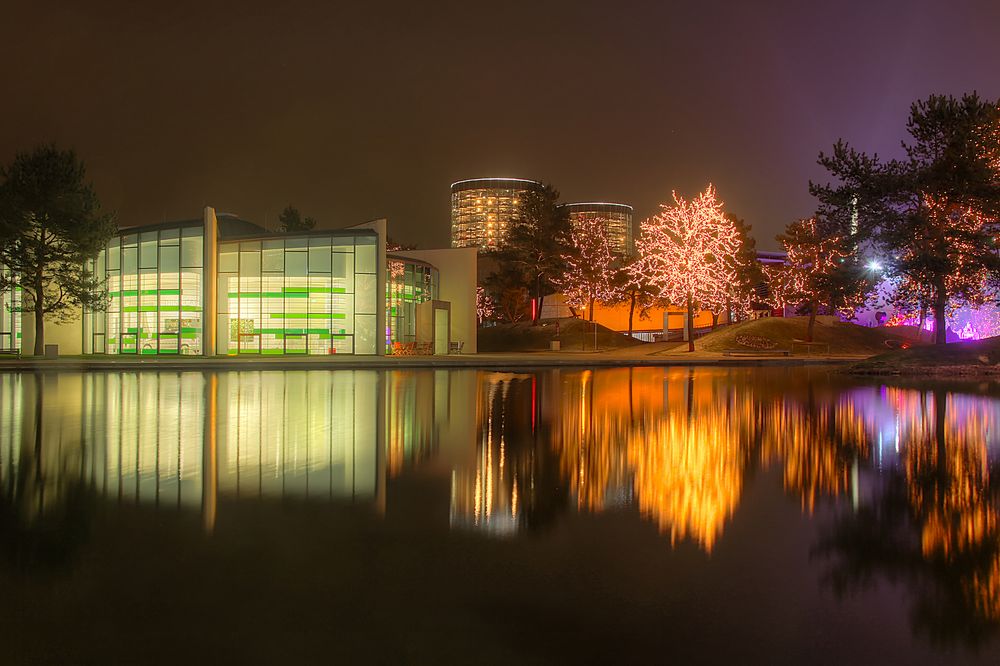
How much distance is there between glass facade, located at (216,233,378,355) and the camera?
47.4m

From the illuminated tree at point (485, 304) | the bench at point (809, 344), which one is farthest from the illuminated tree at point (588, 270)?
the bench at point (809, 344)

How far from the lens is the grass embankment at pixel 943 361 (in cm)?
3216

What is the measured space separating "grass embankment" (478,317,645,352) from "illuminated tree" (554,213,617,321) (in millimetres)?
2693

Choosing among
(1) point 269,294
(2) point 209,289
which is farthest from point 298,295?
(2) point 209,289

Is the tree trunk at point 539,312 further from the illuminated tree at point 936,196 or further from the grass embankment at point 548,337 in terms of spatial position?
the illuminated tree at point 936,196

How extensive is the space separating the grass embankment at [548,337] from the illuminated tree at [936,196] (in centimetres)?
3059

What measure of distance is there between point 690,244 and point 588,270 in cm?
2271

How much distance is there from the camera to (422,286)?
56.1m

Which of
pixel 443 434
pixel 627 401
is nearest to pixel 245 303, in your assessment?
pixel 627 401

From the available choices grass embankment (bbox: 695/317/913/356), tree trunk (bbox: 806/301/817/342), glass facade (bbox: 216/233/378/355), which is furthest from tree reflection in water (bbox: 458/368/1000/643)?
tree trunk (bbox: 806/301/817/342)

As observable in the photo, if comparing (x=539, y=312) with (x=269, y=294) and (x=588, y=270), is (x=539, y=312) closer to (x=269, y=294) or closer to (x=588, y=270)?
(x=588, y=270)

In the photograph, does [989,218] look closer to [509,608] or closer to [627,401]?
[627,401]

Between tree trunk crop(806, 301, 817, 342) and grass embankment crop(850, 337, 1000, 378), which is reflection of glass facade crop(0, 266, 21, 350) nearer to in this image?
grass embankment crop(850, 337, 1000, 378)

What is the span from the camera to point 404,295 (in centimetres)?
5391
